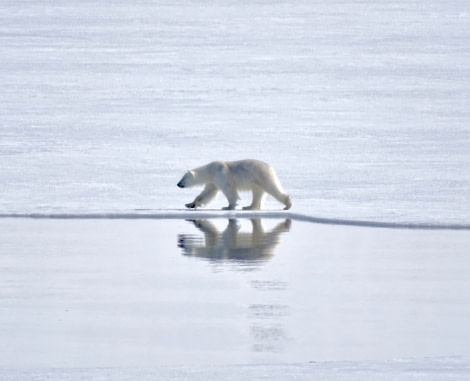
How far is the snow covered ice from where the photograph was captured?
11.6 meters

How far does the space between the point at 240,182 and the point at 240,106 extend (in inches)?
280

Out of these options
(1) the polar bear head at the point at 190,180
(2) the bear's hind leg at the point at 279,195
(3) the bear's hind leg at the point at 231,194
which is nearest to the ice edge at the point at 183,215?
(2) the bear's hind leg at the point at 279,195

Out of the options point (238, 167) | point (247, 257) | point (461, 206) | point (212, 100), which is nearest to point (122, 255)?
point (247, 257)

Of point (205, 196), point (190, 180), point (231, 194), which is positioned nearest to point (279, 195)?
point (231, 194)

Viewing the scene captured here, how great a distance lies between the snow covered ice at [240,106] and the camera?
38.0 ft

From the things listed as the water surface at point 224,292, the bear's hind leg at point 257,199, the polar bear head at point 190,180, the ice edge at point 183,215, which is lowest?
the water surface at point 224,292

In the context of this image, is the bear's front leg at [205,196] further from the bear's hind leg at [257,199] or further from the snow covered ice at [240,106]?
the bear's hind leg at [257,199]

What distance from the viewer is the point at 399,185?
12227mm

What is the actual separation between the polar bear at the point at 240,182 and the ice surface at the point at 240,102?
0.33 metres

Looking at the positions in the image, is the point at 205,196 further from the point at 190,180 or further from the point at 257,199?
the point at 257,199

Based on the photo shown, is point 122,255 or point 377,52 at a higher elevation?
point 377,52

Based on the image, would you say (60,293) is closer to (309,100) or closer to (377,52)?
(309,100)

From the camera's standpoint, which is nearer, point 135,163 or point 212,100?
point 135,163

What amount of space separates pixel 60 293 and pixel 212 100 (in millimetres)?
11403
